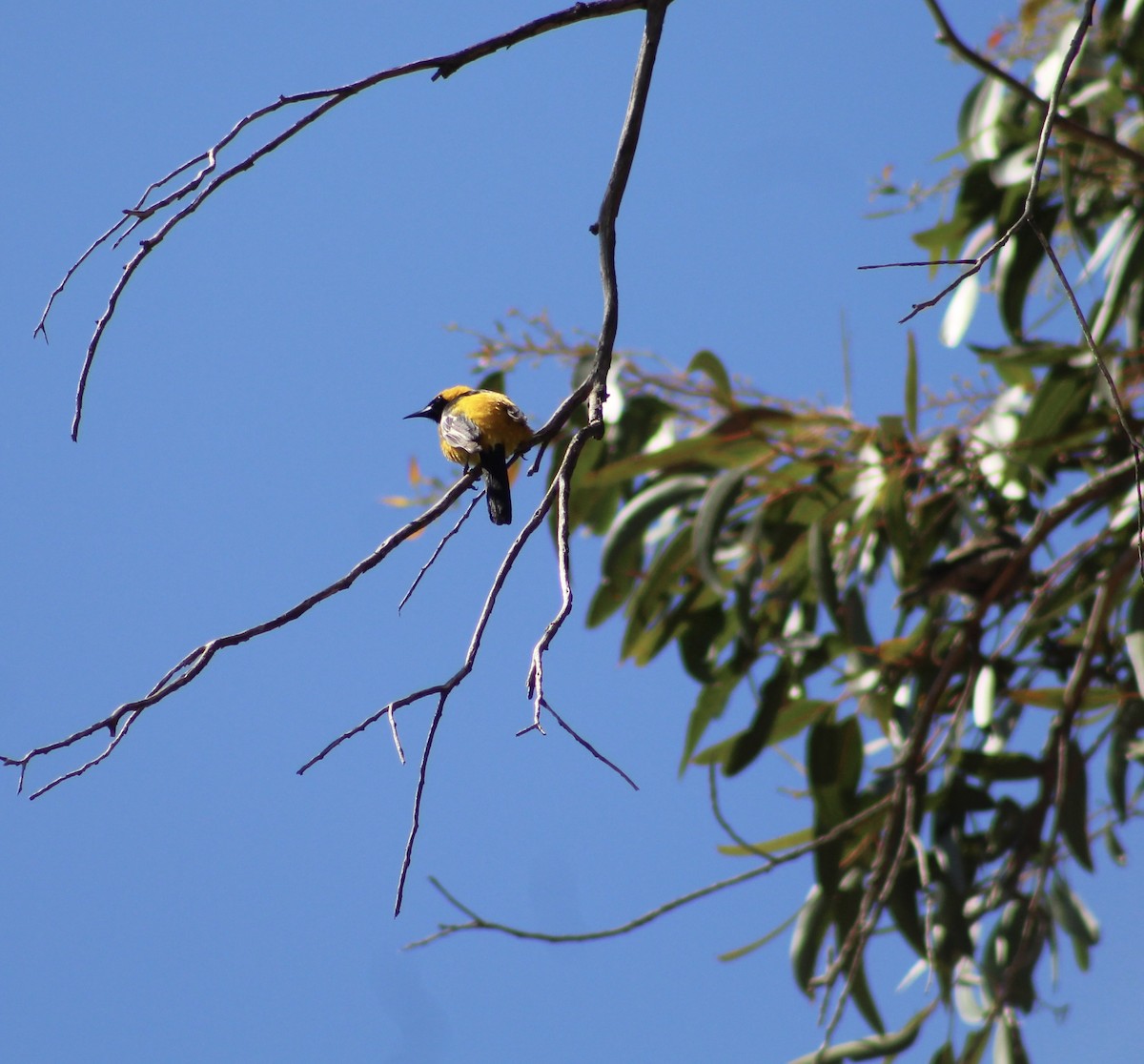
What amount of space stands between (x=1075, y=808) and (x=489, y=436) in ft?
5.01

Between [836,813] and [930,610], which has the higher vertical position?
[930,610]

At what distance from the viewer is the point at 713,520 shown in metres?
2.96

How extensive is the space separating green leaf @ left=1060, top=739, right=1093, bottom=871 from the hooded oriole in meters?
1.32

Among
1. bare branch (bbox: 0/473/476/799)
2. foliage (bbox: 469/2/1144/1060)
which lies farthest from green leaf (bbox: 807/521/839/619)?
bare branch (bbox: 0/473/476/799)

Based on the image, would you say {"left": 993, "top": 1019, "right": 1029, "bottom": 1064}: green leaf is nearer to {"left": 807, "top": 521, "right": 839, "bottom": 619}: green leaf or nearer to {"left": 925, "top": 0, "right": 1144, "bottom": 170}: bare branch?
{"left": 807, "top": 521, "right": 839, "bottom": 619}: green leaf

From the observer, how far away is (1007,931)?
3.00m

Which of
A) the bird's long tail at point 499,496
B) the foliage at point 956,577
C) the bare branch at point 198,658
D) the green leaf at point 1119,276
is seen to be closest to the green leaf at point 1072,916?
the foliage at point 956,577

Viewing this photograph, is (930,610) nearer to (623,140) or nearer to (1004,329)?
(1004,329)

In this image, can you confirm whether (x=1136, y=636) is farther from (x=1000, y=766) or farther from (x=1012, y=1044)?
(x=1012, y=1044)

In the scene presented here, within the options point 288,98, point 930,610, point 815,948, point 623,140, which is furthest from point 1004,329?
point 288,98

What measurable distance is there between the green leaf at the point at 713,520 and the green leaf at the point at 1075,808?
0.84 m

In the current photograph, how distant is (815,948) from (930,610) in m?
0.82

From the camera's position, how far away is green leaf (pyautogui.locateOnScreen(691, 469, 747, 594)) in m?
2.94

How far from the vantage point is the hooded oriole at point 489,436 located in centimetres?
301
